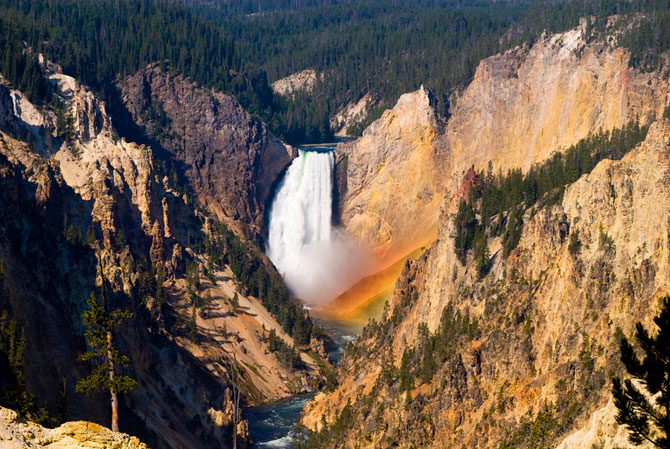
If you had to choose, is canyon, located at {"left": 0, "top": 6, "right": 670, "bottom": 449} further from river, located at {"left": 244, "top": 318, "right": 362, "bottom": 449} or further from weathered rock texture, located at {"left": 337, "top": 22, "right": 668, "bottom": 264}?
river, located at {"left": 244, "top": 318, "right": 362, "bottom": 449}

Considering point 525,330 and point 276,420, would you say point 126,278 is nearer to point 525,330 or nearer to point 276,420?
point 276,420

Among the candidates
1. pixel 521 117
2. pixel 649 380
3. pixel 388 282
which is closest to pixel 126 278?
pixel 388 282

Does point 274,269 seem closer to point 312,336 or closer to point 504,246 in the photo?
point 312,336

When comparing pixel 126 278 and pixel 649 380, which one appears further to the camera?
pixel 126 278

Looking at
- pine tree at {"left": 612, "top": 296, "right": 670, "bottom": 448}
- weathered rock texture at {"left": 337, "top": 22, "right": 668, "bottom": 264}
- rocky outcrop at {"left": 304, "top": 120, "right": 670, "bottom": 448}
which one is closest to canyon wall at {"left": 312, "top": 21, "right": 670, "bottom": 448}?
rocky outcrop at {"left": 304, "top": 120, "right": 670, "bottom": 448}

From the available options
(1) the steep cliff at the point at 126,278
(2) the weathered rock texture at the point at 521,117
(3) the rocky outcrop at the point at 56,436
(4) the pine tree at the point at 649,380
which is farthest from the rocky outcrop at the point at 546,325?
(2) the weathered rock texture at the point at 521,117

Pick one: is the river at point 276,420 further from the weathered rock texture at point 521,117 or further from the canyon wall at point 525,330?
the weathered rock texture at point 521,117
